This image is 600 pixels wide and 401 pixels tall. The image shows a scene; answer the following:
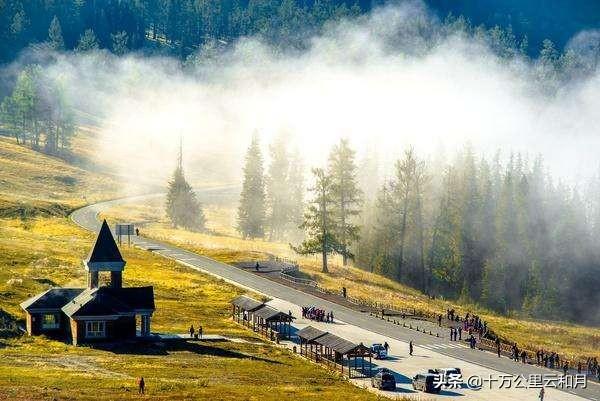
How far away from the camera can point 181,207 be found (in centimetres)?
15275

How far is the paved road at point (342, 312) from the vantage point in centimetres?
7562

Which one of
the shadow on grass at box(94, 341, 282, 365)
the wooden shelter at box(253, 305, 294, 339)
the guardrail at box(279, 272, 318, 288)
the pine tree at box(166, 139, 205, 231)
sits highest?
the pine tree at box(166, 139, 205, 231)

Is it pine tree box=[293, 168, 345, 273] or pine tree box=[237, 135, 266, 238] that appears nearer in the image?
pine tree box=[293, 168, 345, 273]

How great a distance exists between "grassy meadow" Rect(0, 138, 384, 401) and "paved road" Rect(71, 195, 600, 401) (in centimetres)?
359

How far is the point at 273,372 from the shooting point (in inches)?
2707

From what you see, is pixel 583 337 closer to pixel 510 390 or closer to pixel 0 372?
pixel 510 390

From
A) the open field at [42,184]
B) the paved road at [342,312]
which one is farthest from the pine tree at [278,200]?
the open field at [42,184]

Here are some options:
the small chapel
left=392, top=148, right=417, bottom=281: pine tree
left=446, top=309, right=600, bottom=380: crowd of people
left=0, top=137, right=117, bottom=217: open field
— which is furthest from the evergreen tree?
the small chapel

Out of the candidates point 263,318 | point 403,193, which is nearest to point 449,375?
point 263,318

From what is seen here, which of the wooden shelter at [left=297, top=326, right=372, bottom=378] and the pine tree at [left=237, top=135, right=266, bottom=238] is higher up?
the pine tree at [left=237, top=135, right=266, bottom=238]

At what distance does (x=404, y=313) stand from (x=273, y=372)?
107 ft

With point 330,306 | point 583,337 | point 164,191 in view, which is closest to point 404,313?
point 330,306

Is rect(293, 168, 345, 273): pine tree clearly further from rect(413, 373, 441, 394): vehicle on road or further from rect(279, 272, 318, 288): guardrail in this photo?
rect(413, 373, 441, 394): vehicle on road

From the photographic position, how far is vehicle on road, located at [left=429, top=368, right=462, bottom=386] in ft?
222
